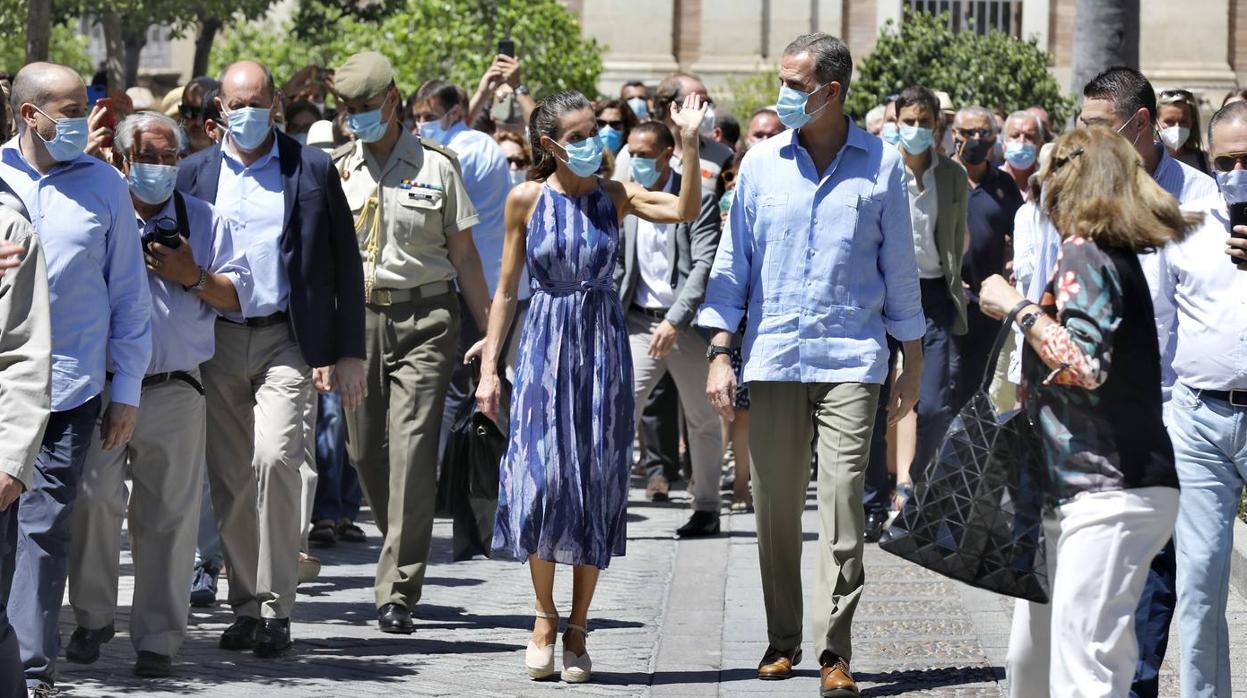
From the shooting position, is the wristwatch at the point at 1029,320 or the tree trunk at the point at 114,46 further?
the tree trunk at the point at 114,46

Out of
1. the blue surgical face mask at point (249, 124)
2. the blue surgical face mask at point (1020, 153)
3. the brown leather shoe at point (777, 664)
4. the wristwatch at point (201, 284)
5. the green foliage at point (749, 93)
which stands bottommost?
the green foliage at point (749, 93)

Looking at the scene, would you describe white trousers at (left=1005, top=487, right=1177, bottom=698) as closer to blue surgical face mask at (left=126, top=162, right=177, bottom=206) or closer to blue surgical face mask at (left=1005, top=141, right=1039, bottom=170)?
blue surgical face mask at (left=126, top=162, right=177, bottom=206)

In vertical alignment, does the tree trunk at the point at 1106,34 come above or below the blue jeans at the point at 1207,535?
above

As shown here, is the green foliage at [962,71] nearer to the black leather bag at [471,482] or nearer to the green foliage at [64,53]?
the green foliage at [64,53]

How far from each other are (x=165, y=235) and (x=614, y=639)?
7.79ft

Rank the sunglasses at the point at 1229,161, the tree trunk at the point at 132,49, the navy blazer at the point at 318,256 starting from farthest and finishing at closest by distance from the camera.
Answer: the tree trunk at the point at 132,49 → the navy blazer at the point at 318,256 → the sunglasses at the point at 1229,161

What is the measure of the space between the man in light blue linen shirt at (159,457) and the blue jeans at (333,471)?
3079mm

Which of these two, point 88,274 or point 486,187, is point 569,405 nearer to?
point 88,274

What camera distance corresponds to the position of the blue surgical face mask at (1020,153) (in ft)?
41.6

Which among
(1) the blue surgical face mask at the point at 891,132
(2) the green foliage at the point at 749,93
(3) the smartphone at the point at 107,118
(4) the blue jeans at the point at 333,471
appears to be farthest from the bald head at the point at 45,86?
(2) the green foliage at the point at 749,93

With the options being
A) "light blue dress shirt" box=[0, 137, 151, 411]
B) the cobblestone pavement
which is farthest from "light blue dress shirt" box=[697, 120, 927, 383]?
"light blue dress shirt" box=[0, 137, 151, 411]

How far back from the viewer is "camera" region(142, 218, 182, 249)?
7.41 metres

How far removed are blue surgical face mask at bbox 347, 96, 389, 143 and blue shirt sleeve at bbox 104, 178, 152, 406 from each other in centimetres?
180

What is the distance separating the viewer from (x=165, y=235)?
7406 millimetres
